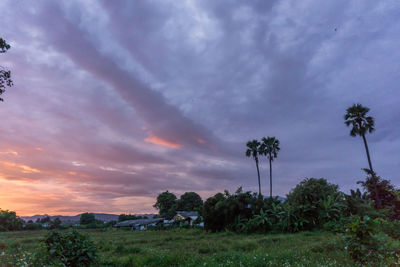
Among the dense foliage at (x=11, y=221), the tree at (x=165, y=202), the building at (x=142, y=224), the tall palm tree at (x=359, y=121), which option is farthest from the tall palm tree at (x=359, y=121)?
the dense foliage at (x=11, y=221)

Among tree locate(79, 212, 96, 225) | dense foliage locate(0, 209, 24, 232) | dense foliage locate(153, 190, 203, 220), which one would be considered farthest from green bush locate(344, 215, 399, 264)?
tree locate(79, 212, 96, 225)

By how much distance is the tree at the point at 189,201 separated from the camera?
9975cm

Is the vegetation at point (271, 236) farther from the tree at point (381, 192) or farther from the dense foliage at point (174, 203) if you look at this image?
the dense foliage at point (174, 203)

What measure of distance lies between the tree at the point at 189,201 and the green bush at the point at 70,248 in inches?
3612

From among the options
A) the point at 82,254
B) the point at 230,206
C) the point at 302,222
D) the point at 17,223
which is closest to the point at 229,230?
the point at 230,206

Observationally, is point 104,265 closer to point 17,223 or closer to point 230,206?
point 230,206

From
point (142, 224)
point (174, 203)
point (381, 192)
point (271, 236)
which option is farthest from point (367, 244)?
point (174, 203)

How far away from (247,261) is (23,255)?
8267 mm

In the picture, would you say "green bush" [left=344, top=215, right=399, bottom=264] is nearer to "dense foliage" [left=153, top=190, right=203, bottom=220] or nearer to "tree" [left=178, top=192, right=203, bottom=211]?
"dense foliage" [left=153, top=190, right=203, bottom=220]

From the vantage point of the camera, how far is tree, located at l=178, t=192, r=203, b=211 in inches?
3927

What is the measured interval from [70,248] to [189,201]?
307ft

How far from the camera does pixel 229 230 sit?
36.8 meters

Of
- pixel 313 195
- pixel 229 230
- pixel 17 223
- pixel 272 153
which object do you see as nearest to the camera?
pixel 313 195

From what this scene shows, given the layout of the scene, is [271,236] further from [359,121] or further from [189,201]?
[189,201]
